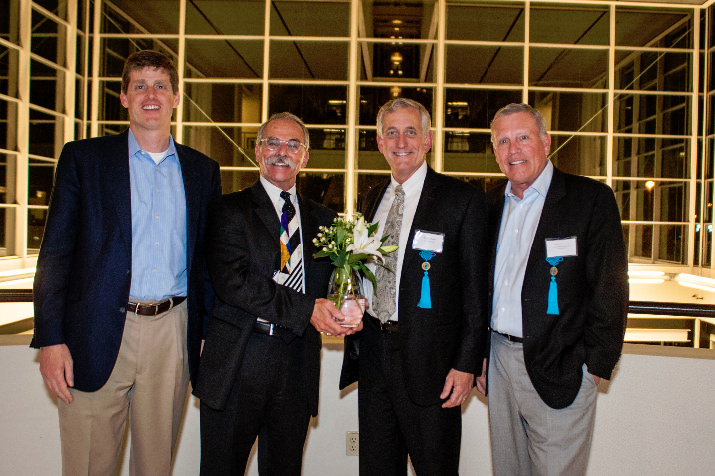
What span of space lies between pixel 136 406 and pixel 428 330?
52.5 inches

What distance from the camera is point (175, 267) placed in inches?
83.8

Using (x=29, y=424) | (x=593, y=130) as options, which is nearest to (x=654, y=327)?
(x=593, y=130)

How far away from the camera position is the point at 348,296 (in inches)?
81.0

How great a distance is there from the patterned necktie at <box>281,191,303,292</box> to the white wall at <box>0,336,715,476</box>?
74cm

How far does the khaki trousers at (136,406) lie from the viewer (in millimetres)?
2000

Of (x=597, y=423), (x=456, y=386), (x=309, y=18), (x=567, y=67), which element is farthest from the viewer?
(x=567, y=67)

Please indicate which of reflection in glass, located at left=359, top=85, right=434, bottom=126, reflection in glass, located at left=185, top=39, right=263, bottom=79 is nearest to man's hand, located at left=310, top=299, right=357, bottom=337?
reflection in glass, located at left=359, top=85, right=434, bottom=126

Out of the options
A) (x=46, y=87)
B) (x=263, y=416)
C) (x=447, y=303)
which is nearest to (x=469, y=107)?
(x=46, y=87)

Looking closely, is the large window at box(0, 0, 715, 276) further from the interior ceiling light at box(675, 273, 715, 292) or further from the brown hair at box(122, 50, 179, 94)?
the brown hair at box(122, 50, 179, 94)

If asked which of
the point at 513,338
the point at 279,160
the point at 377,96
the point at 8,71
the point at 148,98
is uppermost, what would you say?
the point at 377,96

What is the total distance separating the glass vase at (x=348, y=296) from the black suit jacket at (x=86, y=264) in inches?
34.8

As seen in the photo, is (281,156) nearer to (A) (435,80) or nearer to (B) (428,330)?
(B) (428,330)

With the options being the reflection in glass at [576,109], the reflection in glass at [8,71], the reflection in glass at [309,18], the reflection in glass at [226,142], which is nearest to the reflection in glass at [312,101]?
the reflection in glass at [226,142]

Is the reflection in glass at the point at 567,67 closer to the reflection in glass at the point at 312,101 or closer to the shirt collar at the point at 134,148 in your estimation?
the reflection in glass at the point at 312,101
